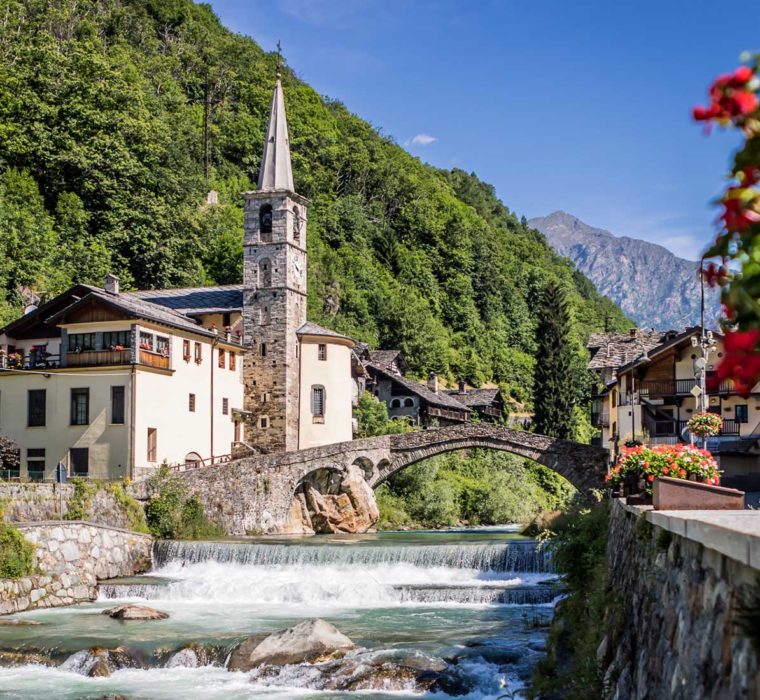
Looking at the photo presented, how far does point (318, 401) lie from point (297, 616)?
95.4 ft

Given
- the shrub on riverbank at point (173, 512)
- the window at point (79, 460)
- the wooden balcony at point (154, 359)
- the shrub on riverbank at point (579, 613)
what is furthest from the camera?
the wooden balcony at point (154, 359)

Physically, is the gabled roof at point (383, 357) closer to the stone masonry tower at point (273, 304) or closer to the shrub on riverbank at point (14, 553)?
the stone masonry tower at point (273, 304)

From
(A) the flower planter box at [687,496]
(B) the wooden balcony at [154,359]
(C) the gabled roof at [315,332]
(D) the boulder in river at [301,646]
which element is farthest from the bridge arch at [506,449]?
(A) the flower planter box at [687,496]

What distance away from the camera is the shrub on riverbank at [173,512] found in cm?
3884

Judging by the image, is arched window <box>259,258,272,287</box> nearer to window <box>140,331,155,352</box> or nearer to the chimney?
the chimney

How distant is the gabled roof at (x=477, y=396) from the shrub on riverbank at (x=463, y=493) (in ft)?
52.2

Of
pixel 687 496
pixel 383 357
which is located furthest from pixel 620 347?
pixel 687 496

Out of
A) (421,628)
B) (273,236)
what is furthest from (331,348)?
(421,628)

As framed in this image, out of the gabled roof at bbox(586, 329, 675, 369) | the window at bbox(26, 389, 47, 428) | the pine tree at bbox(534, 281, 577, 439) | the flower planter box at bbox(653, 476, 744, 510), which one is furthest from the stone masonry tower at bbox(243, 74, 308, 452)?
the flower planter box at bbox(653, 476, 744, 510)

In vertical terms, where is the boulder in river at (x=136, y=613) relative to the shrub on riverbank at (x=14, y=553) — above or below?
below

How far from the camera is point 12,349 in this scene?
46.6 meters

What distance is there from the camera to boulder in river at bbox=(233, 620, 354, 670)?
63.5 ft

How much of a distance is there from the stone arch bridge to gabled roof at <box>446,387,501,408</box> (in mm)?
30894

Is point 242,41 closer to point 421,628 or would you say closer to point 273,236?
point 273,236
